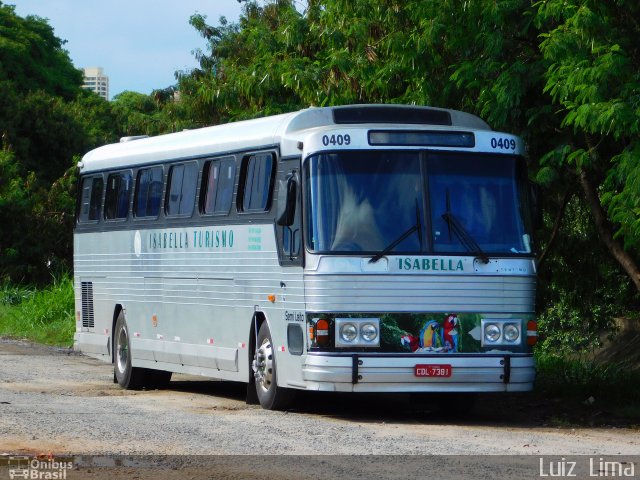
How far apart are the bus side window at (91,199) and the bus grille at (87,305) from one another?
0.98 meters

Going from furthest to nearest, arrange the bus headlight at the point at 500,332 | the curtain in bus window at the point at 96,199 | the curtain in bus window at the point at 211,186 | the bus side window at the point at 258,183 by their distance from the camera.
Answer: the curtain in bus window at the point at 96,199, the curtain in bus window at the point at 211,186, the bus side window at the point at 258,183, the bus headlight at the point at 500,332

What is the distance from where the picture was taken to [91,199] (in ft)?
69.7

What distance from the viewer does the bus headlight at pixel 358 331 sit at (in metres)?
13.9

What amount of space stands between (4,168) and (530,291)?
2687 cm

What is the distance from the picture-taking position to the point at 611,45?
49.2 ft

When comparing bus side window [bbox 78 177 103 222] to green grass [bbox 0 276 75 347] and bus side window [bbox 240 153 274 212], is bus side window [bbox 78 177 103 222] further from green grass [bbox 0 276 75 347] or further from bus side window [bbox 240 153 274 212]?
green grass [bbox 0 276 75 347]

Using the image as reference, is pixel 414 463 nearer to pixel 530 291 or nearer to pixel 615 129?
pixel 530 291

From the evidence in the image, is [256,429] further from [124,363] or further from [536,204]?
[124,363]

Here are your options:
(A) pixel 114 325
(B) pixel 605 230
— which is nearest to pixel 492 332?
(B) pixel 605 230

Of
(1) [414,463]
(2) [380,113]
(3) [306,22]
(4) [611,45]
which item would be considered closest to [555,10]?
(4) [611,45]

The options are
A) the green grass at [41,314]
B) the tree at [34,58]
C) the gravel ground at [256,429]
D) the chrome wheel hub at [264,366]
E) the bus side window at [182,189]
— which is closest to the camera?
the gravel ground at [256,429]

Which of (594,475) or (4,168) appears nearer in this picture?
(594,475)

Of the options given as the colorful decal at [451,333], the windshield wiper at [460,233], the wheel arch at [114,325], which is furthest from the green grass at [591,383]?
the wheel arch at [114,325]

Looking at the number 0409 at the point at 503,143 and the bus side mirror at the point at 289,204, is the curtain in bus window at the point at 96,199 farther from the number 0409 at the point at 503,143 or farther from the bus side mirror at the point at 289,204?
the number 0409 at the point at 503,143
